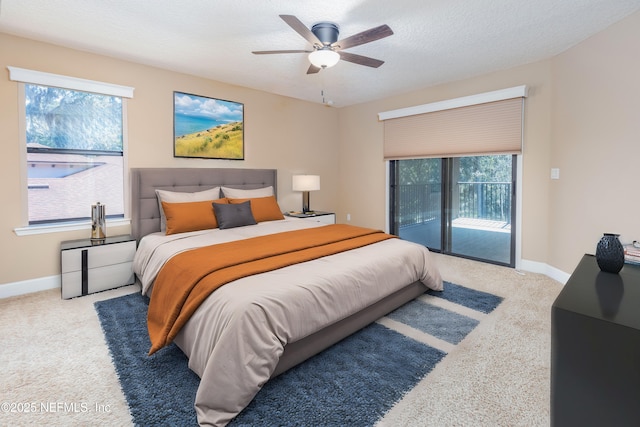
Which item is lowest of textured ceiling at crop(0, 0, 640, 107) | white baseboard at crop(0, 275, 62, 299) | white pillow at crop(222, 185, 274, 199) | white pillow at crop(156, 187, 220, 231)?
white baseboard at crop(0, 275, 62, 299)

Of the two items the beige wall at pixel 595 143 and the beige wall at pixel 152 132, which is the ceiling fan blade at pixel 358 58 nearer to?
the beige wall at pixel 595 143

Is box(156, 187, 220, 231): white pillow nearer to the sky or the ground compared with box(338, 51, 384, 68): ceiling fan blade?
nearer to the ground

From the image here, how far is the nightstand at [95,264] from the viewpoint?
10.2 ft

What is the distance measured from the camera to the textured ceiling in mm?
2541

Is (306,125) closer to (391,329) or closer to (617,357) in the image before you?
(391,329)

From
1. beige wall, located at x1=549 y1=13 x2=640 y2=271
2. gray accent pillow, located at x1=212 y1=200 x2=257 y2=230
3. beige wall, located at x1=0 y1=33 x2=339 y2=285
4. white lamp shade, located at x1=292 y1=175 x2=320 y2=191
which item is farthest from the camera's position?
white lamp shade, located at x1=292 y1=175 x2=320 y2=191

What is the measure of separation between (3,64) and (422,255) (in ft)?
14.4

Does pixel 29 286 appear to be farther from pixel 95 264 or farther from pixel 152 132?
pixel 152 132

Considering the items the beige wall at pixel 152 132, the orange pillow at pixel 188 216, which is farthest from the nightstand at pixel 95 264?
the orange pillow at pixel 188 216

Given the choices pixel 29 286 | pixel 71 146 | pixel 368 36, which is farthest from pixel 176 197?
pixel 368 36

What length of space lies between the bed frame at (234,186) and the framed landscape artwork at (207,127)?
0.28m

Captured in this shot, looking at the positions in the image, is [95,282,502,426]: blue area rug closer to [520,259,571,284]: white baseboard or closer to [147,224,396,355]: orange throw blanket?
[147,224,396,355]: orange throw blanket

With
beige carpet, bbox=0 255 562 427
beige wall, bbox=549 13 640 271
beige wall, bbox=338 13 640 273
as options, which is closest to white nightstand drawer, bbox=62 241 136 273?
beige carpet, bbox=0 255 562 427

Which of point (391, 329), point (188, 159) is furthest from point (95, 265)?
point (391, 329)
